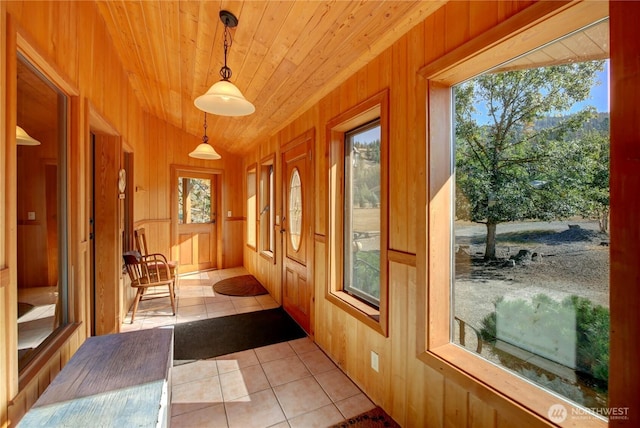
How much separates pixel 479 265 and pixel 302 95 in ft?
6.91

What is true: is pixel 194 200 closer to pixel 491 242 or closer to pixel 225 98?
pixel 225 98

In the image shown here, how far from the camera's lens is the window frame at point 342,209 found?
5.95 feet

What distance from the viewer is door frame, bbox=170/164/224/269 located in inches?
201

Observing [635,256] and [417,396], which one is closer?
[635,256]

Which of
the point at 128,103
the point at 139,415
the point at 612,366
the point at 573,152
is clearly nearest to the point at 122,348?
the point at 139,415

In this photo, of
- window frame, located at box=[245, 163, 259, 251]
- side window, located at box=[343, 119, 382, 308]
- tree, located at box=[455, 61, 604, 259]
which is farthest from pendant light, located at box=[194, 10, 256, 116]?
window frame, located at box=[245, 163, 259, 251]

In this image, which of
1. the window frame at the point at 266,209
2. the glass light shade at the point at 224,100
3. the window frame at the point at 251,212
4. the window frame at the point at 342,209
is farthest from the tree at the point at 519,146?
the window frame at the point at 251,212

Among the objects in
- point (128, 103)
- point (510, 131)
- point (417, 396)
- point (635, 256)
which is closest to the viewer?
point (635, 256)

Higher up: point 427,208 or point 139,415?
point 427,208

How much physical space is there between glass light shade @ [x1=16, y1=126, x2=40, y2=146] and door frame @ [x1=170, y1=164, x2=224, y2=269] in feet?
13.0

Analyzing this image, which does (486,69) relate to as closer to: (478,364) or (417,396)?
(478,364)

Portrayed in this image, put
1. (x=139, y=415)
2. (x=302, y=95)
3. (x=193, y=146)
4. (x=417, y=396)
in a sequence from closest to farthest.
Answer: (x=139, y=415), (x=417, y=396), (x=302, y=95), (x=193, y=146)

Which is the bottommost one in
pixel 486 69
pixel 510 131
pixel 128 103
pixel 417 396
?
pixel 417 396

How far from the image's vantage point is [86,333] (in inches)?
75.4
